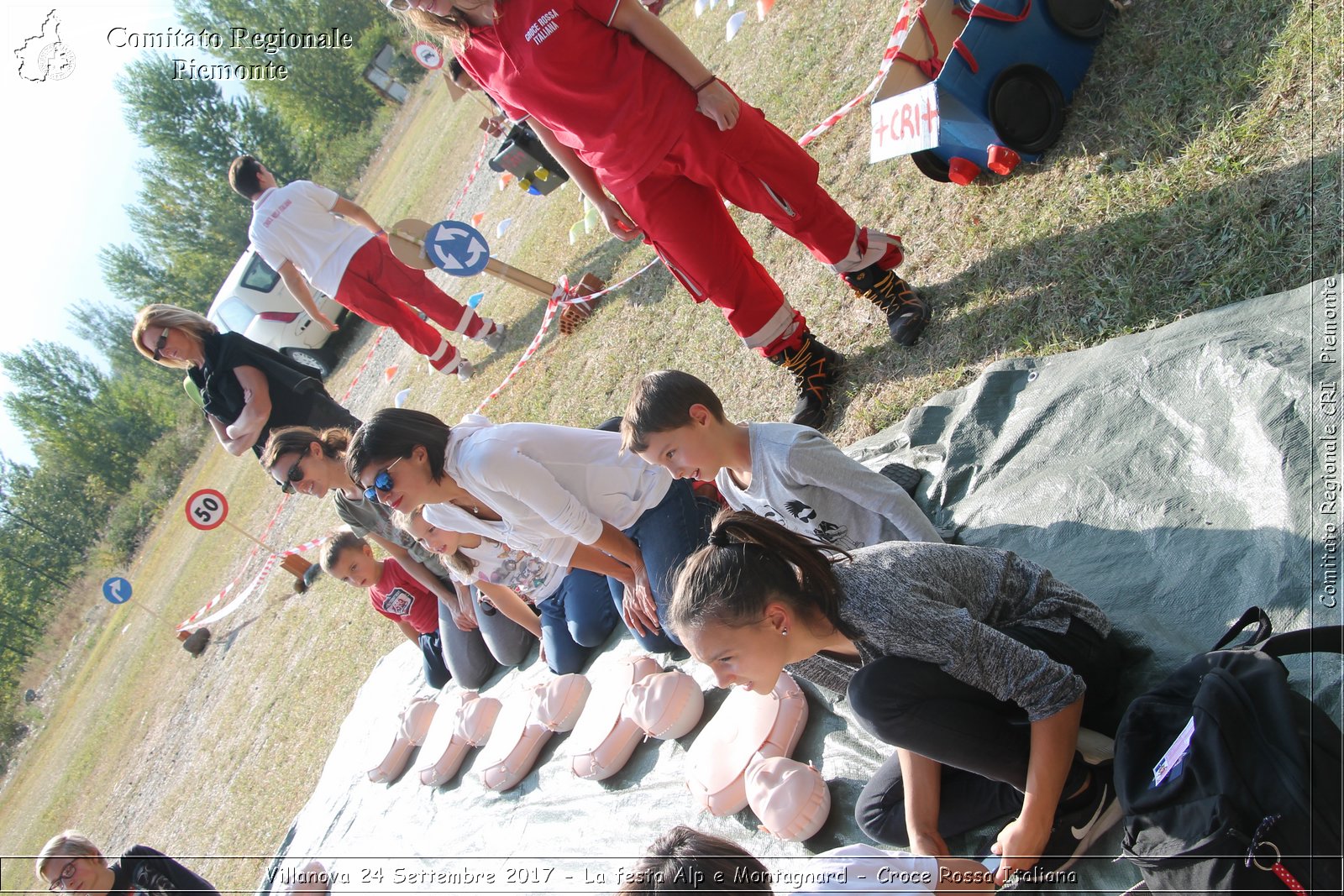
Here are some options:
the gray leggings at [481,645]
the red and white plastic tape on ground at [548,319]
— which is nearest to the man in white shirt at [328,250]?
the red and white plastic tape on ground at [548,319]

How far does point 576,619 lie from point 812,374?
142cm

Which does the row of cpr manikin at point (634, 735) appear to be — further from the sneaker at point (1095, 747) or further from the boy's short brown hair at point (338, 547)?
the boy's short brown hair at point (338, 547)

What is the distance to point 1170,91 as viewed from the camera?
2783mm

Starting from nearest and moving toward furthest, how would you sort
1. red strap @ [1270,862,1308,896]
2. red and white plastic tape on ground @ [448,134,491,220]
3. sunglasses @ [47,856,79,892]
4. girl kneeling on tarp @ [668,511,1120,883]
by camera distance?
1. red strap @ [1270,862,1308,896]
2. girl kneeling on tarp @ [668,511,1120,883]
3. sunglasses @ [47,856,79,892]
4. red and white plastic tape on ground @ [448,134,491,220]

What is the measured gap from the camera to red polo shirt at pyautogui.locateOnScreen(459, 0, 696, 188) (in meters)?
2.64

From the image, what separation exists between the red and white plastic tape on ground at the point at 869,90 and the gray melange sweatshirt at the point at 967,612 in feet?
7.70

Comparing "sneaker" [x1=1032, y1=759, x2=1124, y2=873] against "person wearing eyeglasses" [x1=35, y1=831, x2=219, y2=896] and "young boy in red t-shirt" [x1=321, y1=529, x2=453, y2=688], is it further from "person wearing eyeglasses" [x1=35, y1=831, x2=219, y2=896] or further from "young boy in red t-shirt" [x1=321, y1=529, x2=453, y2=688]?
"person wearing eyeglasses" [x1=35, y1=831, x2=219, y2=896]

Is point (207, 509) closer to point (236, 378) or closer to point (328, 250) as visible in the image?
point (328, 250)

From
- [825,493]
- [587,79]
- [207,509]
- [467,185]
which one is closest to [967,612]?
[825,493]

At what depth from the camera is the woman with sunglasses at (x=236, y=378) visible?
4.44m

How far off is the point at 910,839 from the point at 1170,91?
2.58 metres

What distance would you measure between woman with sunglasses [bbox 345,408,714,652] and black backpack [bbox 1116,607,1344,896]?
1.57 metres

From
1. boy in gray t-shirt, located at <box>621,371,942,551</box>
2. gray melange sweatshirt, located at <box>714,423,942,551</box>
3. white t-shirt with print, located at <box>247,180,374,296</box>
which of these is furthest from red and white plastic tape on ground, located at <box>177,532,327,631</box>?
gray melange sweatshirt, located at <box>714,423,942,551</box>

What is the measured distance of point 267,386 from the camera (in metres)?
4.50
